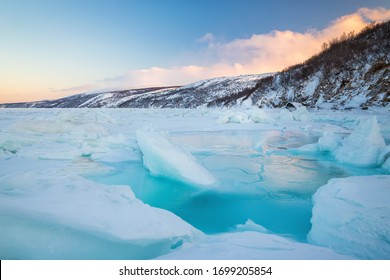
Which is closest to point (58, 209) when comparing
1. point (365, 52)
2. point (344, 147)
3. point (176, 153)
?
point (176, 153)

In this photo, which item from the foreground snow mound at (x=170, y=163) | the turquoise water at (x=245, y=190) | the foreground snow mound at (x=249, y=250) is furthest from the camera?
the foreground snow mound at (x=170, y=163)

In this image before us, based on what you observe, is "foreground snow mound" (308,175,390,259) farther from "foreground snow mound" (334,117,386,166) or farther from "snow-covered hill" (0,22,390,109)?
"snow-covered hill" (0,22,390,109)

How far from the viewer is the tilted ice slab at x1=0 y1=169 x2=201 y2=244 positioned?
1527 millimetres

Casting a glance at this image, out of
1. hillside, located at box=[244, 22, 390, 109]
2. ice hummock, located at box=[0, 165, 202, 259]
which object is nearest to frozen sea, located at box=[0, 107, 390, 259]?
ice hummock, located at box=[0, 165, 202, 259]

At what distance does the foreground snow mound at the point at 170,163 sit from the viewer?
3627mm

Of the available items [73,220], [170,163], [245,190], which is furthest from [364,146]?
[73,220]

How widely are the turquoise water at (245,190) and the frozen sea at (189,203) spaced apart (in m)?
0.02

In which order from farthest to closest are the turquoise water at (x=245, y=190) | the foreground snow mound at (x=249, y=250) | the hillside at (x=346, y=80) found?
the hillside at (x=346, y=80) < the turquoise water at (x=245, y=190) < the foreground snow mound at (x=249, y=250)

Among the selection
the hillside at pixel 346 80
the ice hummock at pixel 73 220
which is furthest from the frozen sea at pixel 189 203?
the hillside at pixel 346 80

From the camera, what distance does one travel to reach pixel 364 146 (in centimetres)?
483

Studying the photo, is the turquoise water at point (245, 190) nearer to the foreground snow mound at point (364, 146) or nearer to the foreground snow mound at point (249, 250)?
the foreground snow mound at point (364, 146)

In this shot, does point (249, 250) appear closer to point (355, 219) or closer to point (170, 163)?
point (355, 219)

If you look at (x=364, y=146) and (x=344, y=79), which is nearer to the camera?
(x=364, y=146)

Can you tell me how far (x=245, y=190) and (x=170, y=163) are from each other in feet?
3.91
